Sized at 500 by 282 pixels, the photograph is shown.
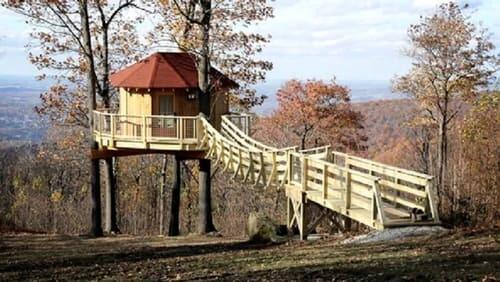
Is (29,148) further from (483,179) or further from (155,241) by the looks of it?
(483,179)

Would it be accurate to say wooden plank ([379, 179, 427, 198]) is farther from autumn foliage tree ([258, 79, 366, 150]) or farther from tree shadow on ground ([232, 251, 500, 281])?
autumn foliage tree ([258, 79, 366, 150])

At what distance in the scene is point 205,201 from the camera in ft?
74.1

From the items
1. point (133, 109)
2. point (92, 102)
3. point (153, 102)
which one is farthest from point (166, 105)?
point (92, 102)

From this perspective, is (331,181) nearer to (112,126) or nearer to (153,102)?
(112,126)

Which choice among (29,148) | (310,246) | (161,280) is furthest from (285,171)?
(29,148)

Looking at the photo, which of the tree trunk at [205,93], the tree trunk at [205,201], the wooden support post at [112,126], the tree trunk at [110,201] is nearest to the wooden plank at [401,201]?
the tree trunk at [205,93]

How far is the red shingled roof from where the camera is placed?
72.6ft

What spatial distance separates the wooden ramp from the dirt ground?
852mm

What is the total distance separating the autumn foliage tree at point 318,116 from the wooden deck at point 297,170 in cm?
1608

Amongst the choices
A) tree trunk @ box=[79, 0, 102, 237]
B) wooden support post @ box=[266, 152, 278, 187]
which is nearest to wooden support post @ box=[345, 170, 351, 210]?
wooden support post @ box=[266, 152, 278, 187]

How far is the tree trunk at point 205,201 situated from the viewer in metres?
22.3

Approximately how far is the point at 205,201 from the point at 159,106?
11.9 feet

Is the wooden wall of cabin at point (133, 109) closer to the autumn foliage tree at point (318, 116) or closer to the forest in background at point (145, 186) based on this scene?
the forest in background at point (145, 186)

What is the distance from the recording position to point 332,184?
1459 cm
